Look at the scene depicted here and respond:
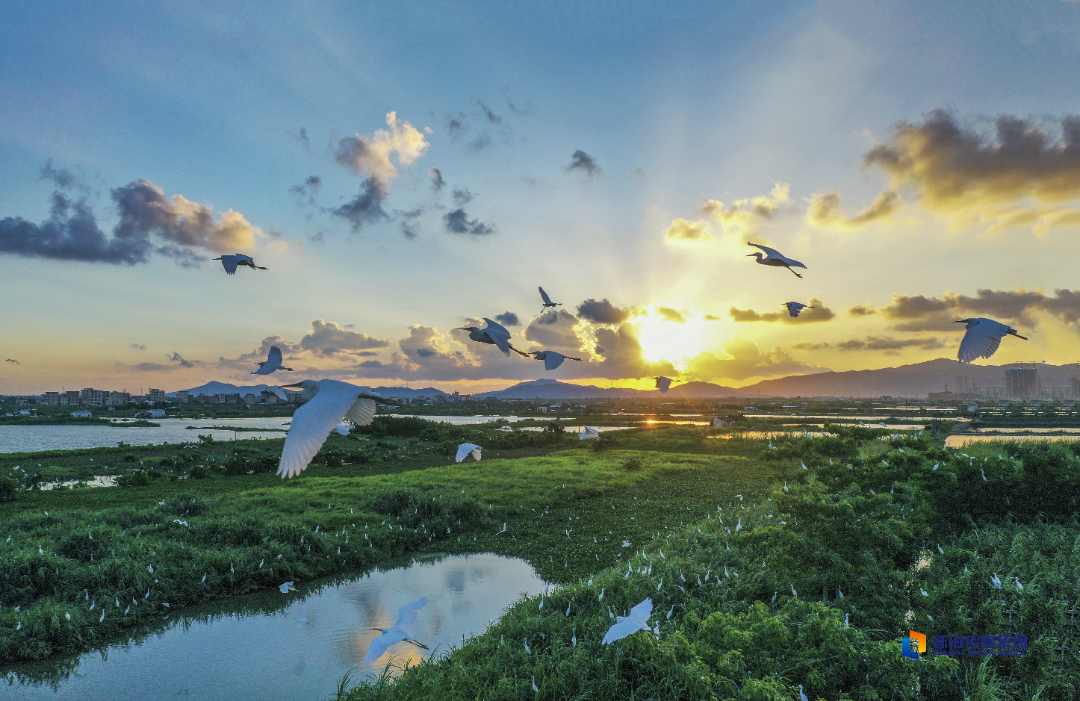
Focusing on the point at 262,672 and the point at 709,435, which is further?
the point at 709,435

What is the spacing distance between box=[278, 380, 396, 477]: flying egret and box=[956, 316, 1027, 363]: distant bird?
6.40 metres

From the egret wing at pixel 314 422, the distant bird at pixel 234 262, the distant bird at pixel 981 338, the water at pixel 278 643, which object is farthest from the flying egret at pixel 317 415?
the distant bird at pixel 981 338

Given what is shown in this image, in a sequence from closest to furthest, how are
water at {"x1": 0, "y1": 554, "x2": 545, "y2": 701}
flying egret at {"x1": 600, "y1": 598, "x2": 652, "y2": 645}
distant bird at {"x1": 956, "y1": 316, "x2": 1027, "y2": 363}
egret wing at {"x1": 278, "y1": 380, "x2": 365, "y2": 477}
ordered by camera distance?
1. egret wing at {"x1": 278, "y1": 380, "x2": 365, "y2": 477}
2. flying egret at {"x1": 600, "y1": 598, "x2": 652, "y2": 645}
3. distant bird at {"x1": 956, "y1": 316, "x2": 1027, "y2": 363}
4. water at {"x1": 0, "y1": 554, "x2": 545, "y2": 701}

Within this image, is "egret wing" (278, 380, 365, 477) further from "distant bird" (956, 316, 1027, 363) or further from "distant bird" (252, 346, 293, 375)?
"distant bird" (956, 316, 1027, 363)

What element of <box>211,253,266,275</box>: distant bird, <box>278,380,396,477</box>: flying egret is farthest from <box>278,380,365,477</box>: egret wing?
<box>211,253,266,275</box>: distant bird

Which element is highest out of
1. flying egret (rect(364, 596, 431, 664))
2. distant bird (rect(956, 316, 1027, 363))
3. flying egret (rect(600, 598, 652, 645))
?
distant bird (rect(956, 316, 1027, 363))

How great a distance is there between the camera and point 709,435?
41.6 meters

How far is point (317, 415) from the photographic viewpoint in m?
4.20

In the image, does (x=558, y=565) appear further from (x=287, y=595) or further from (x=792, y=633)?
(x=792, y=633)

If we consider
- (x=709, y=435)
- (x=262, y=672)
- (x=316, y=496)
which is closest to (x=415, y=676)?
(x=262, y=672)

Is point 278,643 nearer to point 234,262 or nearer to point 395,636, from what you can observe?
point 395,636

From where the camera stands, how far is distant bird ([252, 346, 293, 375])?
586cm

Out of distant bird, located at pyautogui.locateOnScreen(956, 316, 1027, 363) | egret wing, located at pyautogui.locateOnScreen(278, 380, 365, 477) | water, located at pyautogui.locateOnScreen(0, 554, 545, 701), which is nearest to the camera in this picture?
egret wing, located at pyautogui.locateOnScreen(278, 380, 365, 477)

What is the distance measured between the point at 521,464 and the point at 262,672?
17.8 metres
